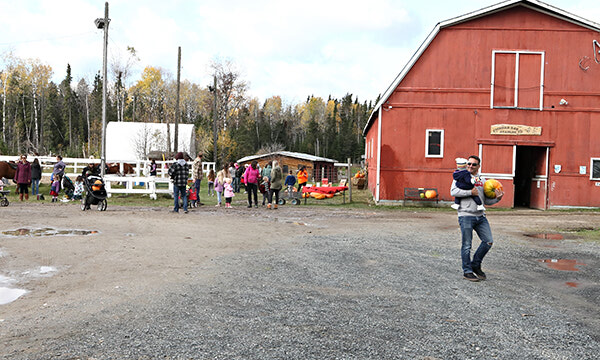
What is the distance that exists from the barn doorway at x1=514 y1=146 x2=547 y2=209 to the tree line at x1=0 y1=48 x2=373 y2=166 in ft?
107

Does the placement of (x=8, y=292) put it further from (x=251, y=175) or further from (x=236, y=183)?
(x=236, y=183)

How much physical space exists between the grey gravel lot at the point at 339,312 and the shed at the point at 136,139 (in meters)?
39.1

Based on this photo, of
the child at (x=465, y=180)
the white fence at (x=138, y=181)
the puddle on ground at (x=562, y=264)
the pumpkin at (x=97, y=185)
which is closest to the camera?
the child at (x=465, y=180)

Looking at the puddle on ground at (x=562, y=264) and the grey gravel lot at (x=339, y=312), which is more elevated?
the grey gravel lot at (x=339, y=312)

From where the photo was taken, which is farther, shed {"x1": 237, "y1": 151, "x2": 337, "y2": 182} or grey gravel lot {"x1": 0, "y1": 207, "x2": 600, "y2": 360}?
shed {"x1": 237, "y1": 151, "x2": 337, "y2": 182}

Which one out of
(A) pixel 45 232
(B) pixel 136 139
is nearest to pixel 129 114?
(B) pixel 136 139

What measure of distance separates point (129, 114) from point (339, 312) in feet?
277

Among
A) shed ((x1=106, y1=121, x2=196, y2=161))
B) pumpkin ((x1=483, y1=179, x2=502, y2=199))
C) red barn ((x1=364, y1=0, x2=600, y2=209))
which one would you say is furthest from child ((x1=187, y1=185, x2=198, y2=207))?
shed ((x1=106, y1=121, x2=196, y2=161))

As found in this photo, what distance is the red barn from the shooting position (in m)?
20.9

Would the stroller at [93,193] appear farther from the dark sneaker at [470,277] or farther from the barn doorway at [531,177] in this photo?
the barn doorway at [531,177]

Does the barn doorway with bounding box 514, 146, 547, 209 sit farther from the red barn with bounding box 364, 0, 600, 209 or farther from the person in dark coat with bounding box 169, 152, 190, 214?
the person in dark coat with bounding box 169, 152, 190, 214

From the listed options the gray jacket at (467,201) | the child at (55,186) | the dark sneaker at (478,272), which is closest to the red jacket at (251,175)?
the child at (55,186)

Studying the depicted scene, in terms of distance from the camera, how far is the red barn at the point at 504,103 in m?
20.9

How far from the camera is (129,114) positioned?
84125 mm
